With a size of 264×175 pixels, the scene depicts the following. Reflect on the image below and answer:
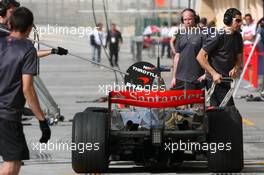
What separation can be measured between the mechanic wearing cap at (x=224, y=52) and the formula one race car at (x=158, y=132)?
106cm

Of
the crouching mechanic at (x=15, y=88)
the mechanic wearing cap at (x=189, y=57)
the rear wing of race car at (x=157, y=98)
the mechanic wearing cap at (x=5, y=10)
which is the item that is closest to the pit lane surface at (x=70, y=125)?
the rear wing of race car at (x=157, y=98)

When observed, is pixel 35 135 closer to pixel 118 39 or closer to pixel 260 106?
pixel 260 106

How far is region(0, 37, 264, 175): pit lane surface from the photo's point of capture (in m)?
11.8

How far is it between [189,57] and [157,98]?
2561mm

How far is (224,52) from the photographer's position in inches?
495

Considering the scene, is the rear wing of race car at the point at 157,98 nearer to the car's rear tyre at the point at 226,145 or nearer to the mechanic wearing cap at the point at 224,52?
the car's rear tyre at the point at 226,145

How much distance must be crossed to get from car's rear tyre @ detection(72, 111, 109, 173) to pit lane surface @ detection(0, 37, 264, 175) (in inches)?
16.3

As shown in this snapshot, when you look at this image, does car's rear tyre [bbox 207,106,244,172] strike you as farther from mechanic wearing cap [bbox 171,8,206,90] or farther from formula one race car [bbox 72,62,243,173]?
mechanic wearing cap [bbox 171,8,206,90]

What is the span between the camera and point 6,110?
28.8 feet

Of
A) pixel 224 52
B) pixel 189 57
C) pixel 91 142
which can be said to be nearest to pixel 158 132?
pixel 91 142

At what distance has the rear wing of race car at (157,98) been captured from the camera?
36.5 ft
